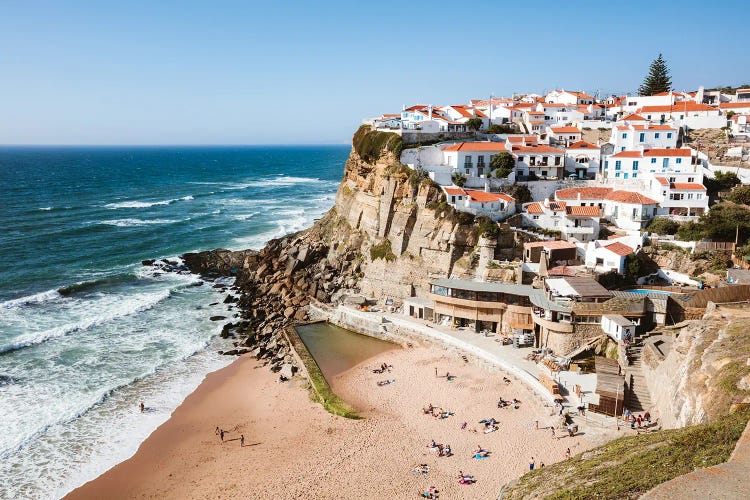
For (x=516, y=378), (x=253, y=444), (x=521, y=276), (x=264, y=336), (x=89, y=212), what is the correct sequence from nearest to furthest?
(x=253, y=444), (x=516, y=378), (x=521, y=276), (x=264, y=336), (x=89, y=212)

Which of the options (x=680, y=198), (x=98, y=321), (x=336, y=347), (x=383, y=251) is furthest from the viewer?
(x=383, y=251)

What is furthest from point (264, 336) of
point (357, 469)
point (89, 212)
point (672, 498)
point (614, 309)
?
point (89, 212)

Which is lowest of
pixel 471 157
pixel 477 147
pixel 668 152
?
pixel 471 157

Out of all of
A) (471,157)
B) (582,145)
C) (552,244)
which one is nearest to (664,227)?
(552,244)

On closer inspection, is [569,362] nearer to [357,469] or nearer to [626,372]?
[626,372]

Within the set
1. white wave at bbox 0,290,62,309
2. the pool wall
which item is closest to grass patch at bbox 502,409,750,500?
the pool wall

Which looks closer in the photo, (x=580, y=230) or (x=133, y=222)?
(x=580, y=230)

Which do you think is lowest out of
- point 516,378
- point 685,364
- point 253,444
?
point 253,444

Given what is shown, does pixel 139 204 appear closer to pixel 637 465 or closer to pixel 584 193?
pixel 584 193
